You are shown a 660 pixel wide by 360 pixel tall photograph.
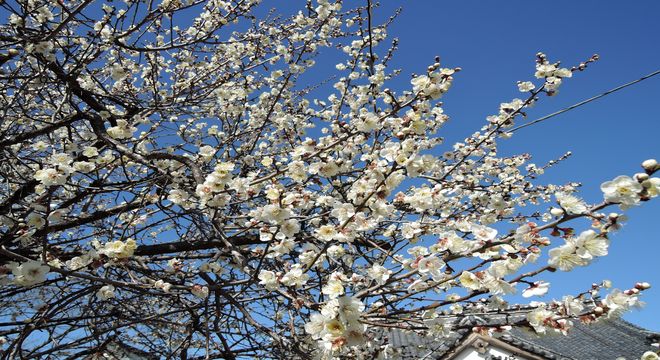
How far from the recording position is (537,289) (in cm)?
182

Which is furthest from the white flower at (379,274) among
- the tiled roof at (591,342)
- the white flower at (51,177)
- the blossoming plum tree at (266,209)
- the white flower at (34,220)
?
the tiled roof at (591,342)

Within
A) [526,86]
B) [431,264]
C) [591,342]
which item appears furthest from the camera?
[591,342]

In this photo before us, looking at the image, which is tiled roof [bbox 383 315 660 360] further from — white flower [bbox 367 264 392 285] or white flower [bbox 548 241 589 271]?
white flower [bbox 548 241 589 271]

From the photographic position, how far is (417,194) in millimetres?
2562

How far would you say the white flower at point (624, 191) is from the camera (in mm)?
1533

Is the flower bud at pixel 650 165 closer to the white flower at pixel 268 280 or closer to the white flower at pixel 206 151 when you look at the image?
the white flower at pixel 268 280

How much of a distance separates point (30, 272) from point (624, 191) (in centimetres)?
275

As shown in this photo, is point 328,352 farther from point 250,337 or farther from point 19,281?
point 250,337

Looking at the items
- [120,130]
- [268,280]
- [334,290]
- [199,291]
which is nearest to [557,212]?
[334,290]

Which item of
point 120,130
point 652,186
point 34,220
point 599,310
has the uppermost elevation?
point 120,130

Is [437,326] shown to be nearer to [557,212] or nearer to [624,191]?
[557,212]

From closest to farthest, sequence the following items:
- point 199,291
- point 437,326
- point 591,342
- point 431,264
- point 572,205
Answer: point 572,205 → point 431,264 → point 437,326 → point 199,291 → point 591,342

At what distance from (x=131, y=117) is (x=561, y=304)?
4129 millimetres

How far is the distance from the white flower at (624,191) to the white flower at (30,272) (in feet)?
8.57
